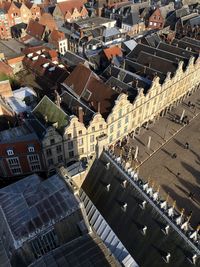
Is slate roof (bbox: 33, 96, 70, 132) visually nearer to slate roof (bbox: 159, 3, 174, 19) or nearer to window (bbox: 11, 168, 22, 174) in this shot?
window (bbox: 11, 168, 22, 174)

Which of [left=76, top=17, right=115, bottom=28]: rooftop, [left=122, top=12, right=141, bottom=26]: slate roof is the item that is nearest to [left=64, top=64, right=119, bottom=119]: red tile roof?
[left=76, top=17, right=115, bottom=28]: rooftop

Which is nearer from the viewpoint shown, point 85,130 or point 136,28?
point 85,130

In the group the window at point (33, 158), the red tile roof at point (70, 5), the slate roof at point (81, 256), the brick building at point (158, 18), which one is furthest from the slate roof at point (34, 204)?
the red tile roof at point (70, 5)

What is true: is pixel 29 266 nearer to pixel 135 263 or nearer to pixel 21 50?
pixel 135 263

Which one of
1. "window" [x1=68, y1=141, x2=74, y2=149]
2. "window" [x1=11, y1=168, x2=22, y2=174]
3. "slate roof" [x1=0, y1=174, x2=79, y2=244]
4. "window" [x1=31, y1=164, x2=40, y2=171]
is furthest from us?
"window" [x1=31, y1=164, x2=40, y2=171]

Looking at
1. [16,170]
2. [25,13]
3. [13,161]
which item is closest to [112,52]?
[13,161]

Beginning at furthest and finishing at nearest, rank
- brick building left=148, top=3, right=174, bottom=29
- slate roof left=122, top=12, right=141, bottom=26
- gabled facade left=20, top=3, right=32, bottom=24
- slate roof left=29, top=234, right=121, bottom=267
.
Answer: brick building left=148, top=3, right=174, bottom=29, slate roof left=122, top=12, right=141, bottom=26, gabled facade left=20, top=3, right=32, bottom=24, slate roof left=29, top=234, right=121, bottom=267

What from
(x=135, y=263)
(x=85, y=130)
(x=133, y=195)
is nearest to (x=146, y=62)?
(x=85, y=130)

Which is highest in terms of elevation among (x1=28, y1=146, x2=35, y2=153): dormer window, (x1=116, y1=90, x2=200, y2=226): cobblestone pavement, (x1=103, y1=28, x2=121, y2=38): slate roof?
(x1=103, y1=28, x2=121, y2=38): slate roof
